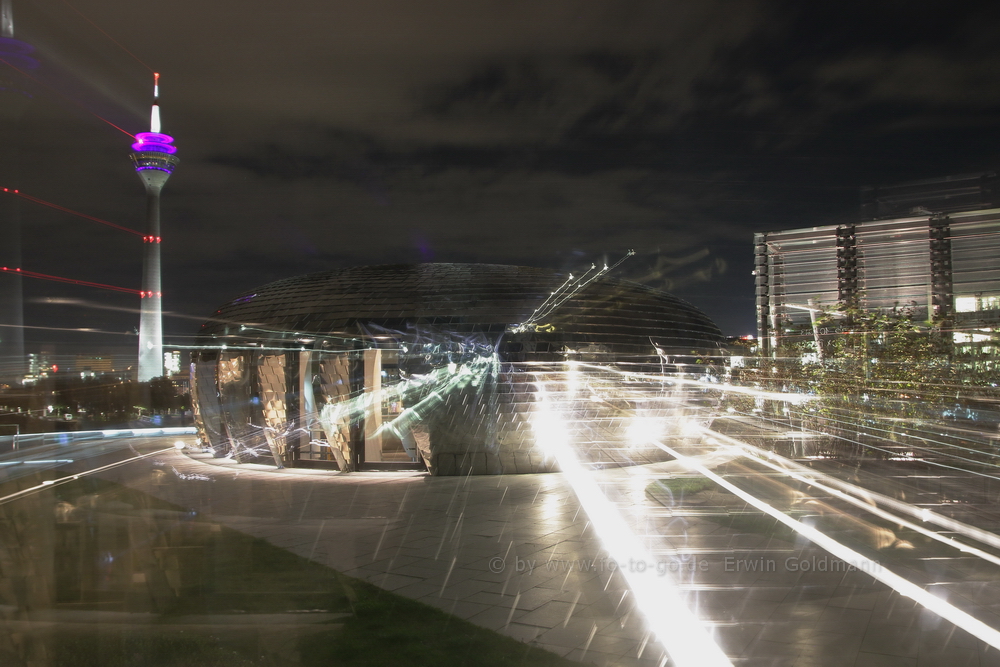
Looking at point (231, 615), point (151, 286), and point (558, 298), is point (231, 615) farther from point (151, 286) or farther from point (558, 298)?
point (151, 286)

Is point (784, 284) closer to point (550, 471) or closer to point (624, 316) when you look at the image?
point (624, 316)

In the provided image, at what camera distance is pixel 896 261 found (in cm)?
2962

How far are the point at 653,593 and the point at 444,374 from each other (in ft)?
42.8

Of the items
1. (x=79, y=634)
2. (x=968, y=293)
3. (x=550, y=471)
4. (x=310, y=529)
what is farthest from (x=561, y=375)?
(x=968, y=293)

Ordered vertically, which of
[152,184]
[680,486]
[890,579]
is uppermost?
[152,184]

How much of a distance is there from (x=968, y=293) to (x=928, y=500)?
60.5 ft

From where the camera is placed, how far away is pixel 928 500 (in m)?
11.2

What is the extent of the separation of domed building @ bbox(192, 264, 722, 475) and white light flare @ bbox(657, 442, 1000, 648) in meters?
8.54

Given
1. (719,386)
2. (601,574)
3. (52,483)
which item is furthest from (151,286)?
(601,574)

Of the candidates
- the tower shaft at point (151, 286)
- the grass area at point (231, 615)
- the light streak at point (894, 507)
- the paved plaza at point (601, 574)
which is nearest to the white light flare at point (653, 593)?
the paved plaza at point (601, 574)

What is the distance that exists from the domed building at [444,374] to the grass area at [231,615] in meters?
9.31

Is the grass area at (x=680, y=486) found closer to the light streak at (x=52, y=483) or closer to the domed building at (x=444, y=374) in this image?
the domed building at (x=444, y=374)

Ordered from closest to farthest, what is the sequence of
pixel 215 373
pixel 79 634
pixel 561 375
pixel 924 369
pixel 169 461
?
pixel 79 634, pixel 924 369, pixel 561 375, pixel 169 461, pixel 215 373

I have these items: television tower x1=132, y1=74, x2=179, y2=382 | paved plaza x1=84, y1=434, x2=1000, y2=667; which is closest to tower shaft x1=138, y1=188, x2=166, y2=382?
television tower x1=132, y1=74, x2=179, y2=382
